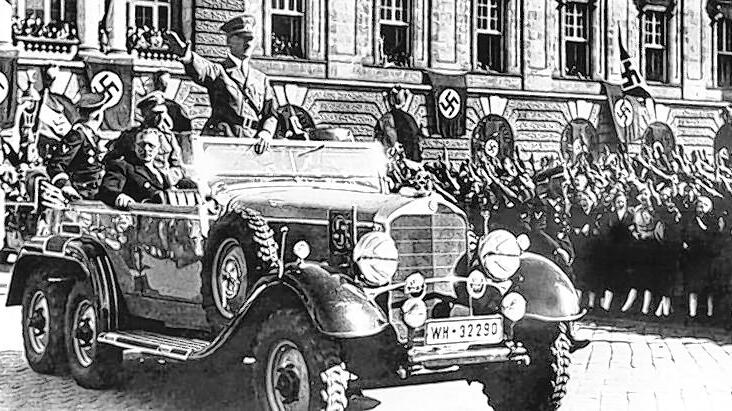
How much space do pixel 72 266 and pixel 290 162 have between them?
116cm

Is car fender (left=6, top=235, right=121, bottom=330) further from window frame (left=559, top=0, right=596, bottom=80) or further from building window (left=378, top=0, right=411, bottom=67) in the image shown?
window frame (left=559, top=0, right=596, bottom=80)

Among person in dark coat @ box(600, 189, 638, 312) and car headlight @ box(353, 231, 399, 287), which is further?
person in dark coat @ box(600, 189, 638, 312)

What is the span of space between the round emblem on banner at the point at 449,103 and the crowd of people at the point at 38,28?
78.7 inches

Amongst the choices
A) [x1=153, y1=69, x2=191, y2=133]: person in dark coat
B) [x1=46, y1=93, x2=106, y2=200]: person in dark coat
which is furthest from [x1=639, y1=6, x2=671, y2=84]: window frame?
[x1=46, y1=93, x2=106, y2=200]: person in dark coat

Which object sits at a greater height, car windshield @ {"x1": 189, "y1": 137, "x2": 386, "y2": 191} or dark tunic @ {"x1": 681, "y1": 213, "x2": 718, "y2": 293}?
car windshield @ {"x1": 189, "y1": 137, "x2": 386, "y2": 191}

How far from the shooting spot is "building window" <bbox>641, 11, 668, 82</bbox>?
17.8 ft

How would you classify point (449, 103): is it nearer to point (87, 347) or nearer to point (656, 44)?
point (656, 44)

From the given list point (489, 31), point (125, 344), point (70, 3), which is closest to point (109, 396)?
point (125, 344)

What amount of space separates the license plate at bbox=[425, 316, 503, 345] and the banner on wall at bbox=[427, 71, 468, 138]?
2.10 metres

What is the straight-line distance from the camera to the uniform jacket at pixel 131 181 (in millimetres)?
4395

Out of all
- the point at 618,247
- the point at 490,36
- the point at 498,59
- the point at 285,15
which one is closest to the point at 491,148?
the point at 498,59

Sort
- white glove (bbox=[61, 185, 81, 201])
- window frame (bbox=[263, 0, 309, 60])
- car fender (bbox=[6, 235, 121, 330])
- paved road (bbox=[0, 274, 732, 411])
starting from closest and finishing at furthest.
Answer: paved road (bbox=[0, 274, 732, 411]) → car fender (bbox=[6, 235, 121, 330]) → white glove (bbox=[61, 185, 81, 201]) → window frame (bbox=[263, 0, 309, 60])

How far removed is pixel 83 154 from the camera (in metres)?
5.19

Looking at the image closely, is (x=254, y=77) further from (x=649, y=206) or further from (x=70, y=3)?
(x=649, y=206)
